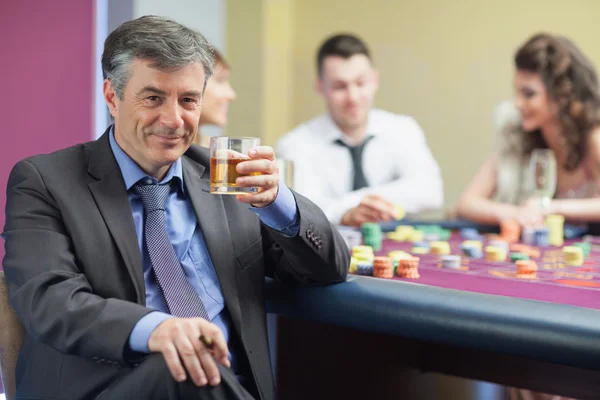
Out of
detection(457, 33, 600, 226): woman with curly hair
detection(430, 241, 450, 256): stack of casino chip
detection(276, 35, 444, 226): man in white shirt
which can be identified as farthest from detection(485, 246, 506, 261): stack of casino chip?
detection(276, 35, 444, 226): man in white shirt

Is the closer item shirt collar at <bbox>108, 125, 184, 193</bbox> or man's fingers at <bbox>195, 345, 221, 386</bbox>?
man's fingers at <bbox>195, 345, 221, 386</bbox>

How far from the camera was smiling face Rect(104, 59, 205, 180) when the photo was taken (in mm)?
1657

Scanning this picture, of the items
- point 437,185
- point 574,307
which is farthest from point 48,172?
point 437,185

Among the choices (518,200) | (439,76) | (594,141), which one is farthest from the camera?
(439,76)

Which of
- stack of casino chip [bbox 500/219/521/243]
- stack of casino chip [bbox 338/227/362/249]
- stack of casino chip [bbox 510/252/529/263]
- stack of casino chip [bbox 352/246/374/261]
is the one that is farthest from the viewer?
stack of casino chip [bbox 500/219/521/243]

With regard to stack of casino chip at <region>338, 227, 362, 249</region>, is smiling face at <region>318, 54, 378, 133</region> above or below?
above

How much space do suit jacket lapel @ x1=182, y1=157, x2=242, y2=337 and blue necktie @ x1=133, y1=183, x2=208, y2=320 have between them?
0.26 feet

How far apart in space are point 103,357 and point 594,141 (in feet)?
9.90

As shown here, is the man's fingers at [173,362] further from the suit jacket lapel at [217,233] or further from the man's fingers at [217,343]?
the suit jacket lapel at [217,233]

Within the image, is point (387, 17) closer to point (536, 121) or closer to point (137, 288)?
point (536, 121)

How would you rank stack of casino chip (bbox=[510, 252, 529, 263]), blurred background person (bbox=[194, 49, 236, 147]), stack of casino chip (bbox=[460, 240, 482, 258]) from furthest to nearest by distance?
blurred background person (bbox=[194, 49, 236, 147]) → stack of casino chip (bbox=[460, 240, 482, 258]) → stack of casino chip (bbox=[510, 252, 529, 263])

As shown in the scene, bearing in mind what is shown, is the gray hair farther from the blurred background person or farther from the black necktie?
the black necktie

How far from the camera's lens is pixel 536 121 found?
151 inches

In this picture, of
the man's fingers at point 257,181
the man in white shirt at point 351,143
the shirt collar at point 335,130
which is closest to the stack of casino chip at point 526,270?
the man's fingers at point 257,181
